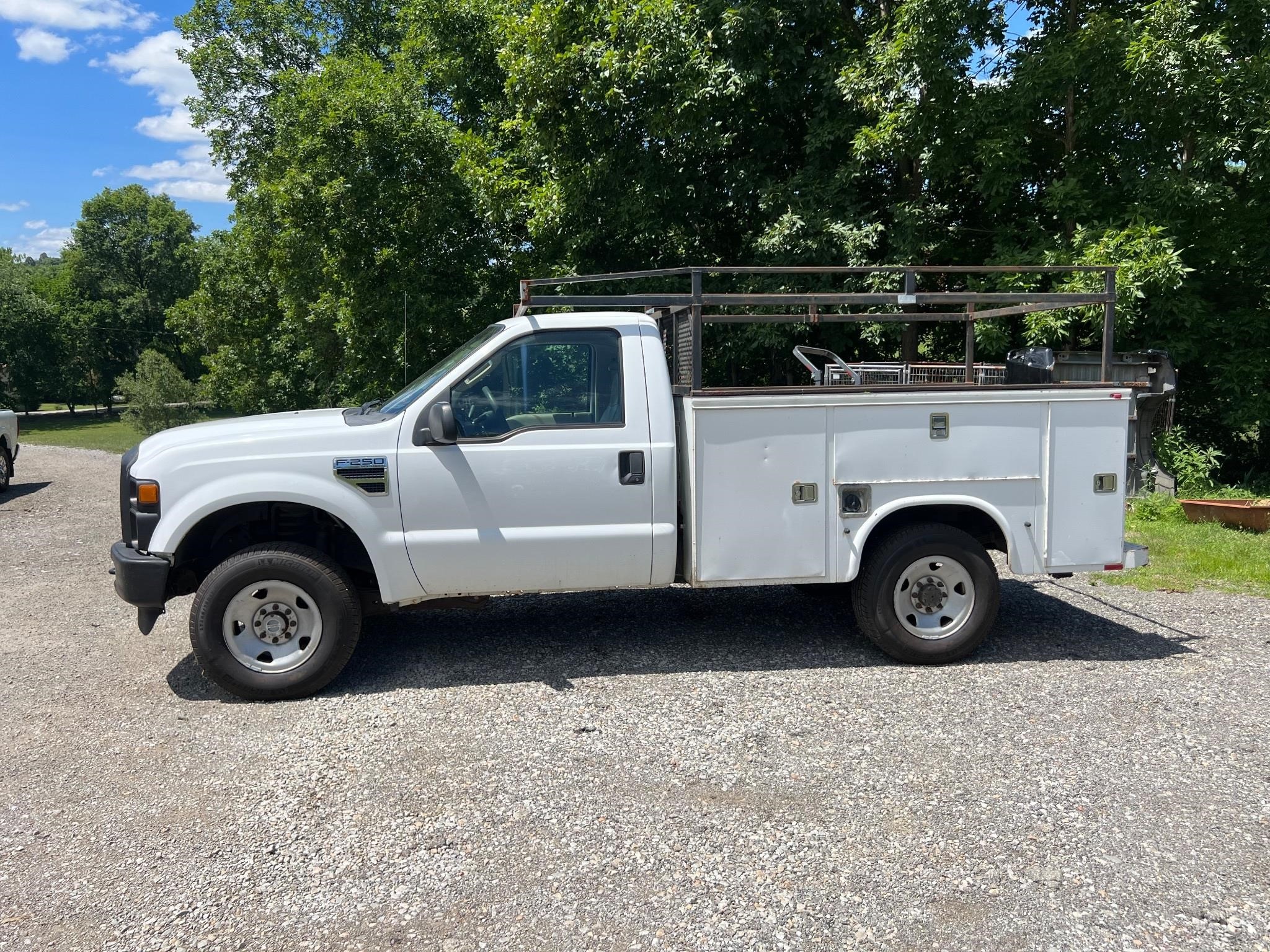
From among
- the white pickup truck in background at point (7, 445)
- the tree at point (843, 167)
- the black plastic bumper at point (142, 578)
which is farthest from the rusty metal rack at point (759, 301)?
the white pickup truck in background at point (7, 445)

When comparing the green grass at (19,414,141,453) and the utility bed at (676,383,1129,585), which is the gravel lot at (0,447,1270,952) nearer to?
the utility bed at (676,383,1129,585)

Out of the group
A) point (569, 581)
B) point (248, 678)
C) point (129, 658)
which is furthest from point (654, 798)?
point (129, 658)

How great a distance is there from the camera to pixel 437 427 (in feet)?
17.7

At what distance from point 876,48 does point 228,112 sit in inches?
984

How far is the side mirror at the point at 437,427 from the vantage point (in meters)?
5.38

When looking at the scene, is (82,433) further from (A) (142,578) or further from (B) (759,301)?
(B) (759,301)

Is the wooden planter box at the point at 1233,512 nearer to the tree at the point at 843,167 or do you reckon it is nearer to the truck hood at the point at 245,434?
the tree at the point at 843,167

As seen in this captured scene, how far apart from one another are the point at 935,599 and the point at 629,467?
204 cm

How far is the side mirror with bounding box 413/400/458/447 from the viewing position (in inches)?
212

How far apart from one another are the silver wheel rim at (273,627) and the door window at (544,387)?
1.30 metres

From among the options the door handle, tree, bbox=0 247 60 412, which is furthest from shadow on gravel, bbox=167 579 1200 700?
tree, bbox=0 247 60 412

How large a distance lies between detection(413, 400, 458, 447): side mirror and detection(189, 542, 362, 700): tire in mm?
873

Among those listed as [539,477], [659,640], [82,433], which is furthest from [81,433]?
[539,477]

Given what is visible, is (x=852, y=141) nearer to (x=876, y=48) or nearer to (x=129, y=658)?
(x=876, y=48)
